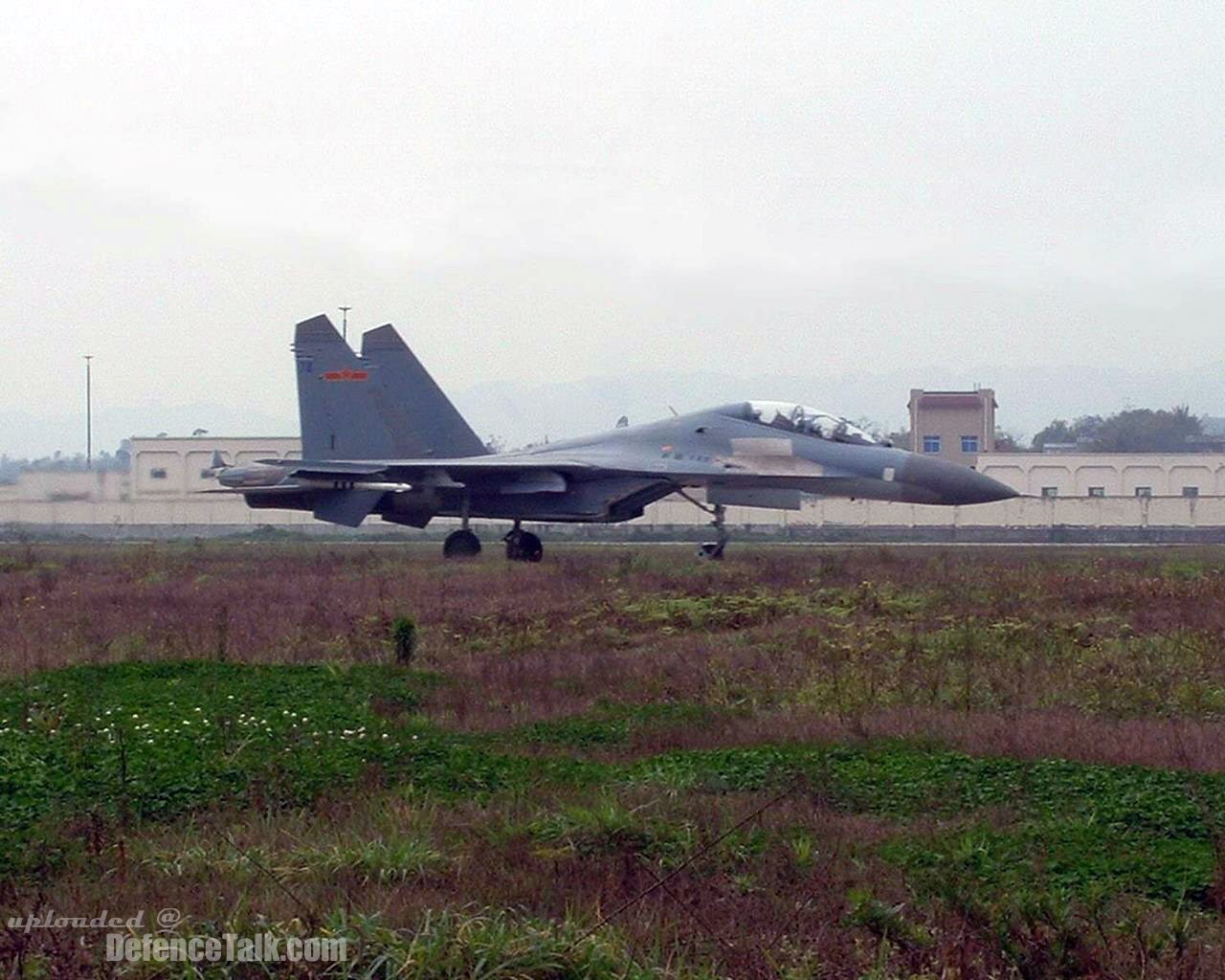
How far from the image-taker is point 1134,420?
96250mm

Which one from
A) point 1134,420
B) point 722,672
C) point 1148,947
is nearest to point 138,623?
point 722,672

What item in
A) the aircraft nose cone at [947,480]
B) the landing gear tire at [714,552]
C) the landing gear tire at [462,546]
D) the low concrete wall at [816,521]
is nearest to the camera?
the aircraft nose cone at [947,480]

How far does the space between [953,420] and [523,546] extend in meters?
42.3

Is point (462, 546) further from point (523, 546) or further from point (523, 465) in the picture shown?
point (523, 465)

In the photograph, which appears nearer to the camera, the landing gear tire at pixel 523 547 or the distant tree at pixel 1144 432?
the landing gear tire at pixel 523 547

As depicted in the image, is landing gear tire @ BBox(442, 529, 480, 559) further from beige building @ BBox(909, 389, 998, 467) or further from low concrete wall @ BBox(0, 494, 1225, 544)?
beige building @ BBox(909, 389, 998, 467)

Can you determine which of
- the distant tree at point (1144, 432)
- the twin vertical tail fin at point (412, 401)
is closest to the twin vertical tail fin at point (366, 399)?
the twin vertical tail fin at point (412, 401)

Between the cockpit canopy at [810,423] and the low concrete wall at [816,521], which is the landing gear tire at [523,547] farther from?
the low concrete wall at [816,521]

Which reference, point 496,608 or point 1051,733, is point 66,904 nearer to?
point 1051,733

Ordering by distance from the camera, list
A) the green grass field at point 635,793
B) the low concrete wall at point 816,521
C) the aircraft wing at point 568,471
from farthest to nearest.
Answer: the low concrete wall at point 816,521 < the aircraft wing at point 568,471 < the green grass field at point 635,793

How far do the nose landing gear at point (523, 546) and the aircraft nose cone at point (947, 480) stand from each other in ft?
21.0

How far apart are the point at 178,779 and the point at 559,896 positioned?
8.21 feet

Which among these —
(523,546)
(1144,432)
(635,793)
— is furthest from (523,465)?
(1144,432)

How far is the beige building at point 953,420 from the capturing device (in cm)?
6228
